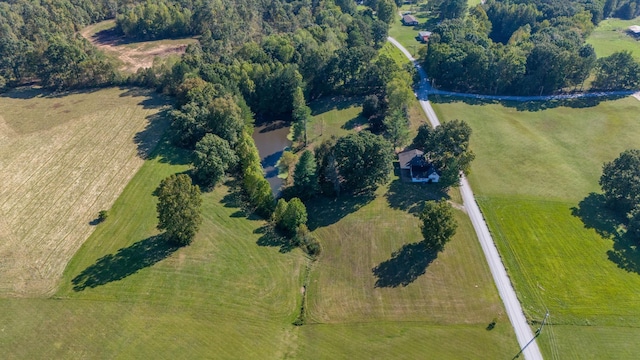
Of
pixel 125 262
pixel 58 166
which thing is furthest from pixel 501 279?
pixel 58 166

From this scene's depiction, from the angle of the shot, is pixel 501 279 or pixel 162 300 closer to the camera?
pixel 162 300

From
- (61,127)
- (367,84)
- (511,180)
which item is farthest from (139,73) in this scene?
(511,180)

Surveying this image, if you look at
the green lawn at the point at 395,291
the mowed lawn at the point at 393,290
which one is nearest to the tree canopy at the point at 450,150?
the mowed lawn at the point at 393,290

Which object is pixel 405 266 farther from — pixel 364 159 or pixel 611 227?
pixel 611 227

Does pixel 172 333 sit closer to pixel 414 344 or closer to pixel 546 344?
pixel 414 344

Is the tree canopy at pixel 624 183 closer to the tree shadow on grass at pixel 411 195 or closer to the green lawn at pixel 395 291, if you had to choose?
the green lawn at pixel 395 291
